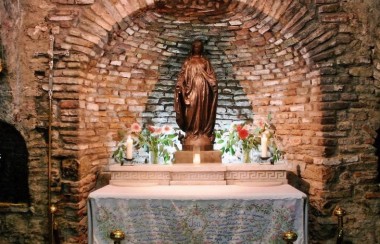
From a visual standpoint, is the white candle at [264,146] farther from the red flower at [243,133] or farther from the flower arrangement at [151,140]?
the flower arrangement at [151,140]

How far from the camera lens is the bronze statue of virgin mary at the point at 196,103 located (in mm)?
5027

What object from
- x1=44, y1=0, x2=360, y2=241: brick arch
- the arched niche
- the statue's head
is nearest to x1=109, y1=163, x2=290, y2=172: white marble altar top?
x1=44, y1=0, x2=360, y2=241: brick arch

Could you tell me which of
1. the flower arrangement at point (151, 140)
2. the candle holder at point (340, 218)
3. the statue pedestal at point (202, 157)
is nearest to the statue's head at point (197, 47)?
the flower arrangement at point (151, 140)

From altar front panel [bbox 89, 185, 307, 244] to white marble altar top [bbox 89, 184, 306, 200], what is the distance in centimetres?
1

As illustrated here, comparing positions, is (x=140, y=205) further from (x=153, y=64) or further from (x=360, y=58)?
(x=360, y=58)

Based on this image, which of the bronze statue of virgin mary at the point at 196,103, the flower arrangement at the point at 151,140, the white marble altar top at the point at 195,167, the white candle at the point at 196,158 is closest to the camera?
the white marble altar top at the point at 195,167

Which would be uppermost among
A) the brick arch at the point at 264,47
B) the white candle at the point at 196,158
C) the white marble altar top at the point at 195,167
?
the brick arch at the point at 264,47

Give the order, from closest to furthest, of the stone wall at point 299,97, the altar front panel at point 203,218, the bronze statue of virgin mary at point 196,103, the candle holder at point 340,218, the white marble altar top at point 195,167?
the candle holder at point 340,218 → the altar front panel at point 203,218 → the stone wall at point 299,97 → the white marble altar top at point 195,167 → the bronze statue of virgin mary at point 196,103

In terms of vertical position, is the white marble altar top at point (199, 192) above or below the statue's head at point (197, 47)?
below

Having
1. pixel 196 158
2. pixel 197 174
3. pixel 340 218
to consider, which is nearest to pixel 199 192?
pixel 197 174

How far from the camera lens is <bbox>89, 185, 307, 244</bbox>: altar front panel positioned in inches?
152

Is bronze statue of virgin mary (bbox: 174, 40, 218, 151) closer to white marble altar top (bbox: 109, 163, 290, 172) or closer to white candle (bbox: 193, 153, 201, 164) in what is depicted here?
white candle (bbox: 193, 153, 201, 164)

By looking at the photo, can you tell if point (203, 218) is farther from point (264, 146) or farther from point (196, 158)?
point (264, 146)

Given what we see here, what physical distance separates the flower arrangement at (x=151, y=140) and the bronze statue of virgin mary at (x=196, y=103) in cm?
37
